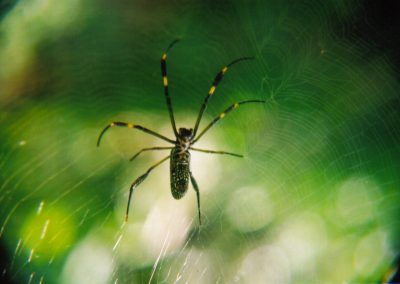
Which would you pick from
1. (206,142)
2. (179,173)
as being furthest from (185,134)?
(179,173)

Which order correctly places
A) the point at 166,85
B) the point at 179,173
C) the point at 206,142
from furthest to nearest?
the point at 206,142
the point at 166,85
the point at 179,173

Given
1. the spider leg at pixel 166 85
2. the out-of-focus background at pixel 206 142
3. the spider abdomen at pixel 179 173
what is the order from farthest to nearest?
the spider leg at pixel 166 85 → the out-of-focus background at pixel 206 142 → the spider abdomen at pixel 179 173

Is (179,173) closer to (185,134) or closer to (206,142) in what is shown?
(185,134)

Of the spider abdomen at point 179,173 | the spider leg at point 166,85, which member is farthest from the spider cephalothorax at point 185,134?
the spider abdomen at point 179,173

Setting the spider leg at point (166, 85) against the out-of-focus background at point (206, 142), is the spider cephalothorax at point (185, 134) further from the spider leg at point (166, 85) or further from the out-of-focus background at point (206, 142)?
the out-of-focus background at point (206, 142)

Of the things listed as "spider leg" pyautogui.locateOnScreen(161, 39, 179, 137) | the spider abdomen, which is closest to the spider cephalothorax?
"spider leg" pyautogui.locateOnScreen(161, 39, 179, 137)
